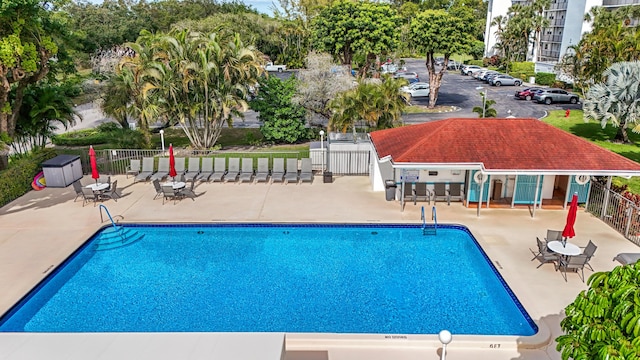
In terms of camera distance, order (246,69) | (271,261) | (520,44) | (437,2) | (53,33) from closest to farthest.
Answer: (271,261)
(53,33)
(246,69)
(520,44)
(437,2)

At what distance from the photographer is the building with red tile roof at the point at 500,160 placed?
56.5ft

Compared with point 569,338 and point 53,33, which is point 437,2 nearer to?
point 53,33

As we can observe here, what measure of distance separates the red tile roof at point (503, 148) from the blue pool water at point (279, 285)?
9.34 ft

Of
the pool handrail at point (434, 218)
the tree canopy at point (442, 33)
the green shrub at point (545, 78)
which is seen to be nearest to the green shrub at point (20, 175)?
the pool handrail at point (434, 218)

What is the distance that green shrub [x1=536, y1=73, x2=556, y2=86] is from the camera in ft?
176

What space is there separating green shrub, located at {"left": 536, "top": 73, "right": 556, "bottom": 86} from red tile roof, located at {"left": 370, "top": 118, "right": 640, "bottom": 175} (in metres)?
39.0

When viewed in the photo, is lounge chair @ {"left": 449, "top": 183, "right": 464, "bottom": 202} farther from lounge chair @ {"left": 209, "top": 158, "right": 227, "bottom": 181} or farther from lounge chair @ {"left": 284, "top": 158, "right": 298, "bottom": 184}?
lounge chair @ {"left": 209, "top": 158, "right": 227, "bottom": 181}

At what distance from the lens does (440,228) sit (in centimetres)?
1734

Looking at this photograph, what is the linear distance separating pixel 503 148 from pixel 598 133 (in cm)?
1876

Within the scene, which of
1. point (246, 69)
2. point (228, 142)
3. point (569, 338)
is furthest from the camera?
point (228, 142)

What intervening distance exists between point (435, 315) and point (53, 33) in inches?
812

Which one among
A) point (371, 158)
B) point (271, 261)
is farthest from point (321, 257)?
point (371, 158)

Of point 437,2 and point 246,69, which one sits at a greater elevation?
point 437,2

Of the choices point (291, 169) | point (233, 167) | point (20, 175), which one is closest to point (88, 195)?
point (20, 175)
